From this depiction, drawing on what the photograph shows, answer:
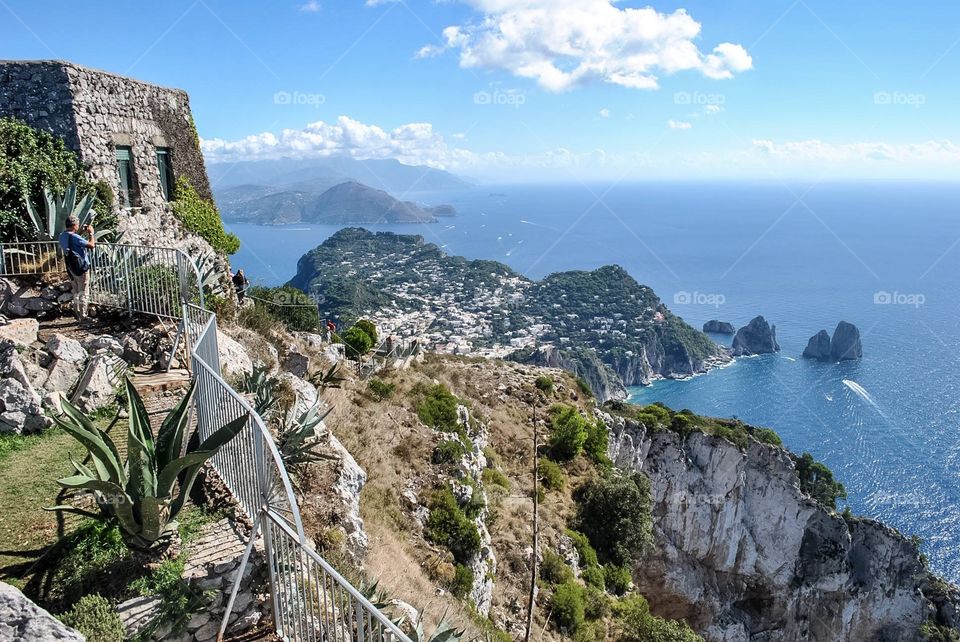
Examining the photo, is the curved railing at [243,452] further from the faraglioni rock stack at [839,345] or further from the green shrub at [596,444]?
the faraglioni rock stack at [839,345]

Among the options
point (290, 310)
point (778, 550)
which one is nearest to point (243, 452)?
point (290, 310)

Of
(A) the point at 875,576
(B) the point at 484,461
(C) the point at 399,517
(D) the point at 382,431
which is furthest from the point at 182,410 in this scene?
(A) the point at 875,576

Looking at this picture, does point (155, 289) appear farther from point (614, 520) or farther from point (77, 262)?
point (614, 520)

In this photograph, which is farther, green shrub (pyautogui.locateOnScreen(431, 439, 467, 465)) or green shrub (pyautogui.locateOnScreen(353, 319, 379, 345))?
green shrub (pyautogui.locateOnScreen(353, 319, 379, 345))

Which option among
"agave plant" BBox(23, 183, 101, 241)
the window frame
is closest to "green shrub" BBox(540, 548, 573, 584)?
"agave plant" BBox(23, 183, 101, 241)

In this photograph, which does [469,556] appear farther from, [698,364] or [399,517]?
[698,364]

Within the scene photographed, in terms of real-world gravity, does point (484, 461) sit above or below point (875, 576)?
above

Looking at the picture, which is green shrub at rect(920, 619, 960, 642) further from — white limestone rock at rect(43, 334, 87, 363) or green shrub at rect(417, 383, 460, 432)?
white limestone rock at rect(43, 334, 87, 363)
